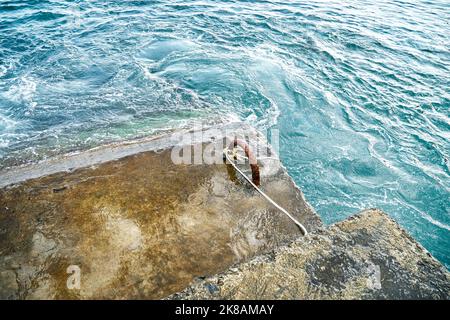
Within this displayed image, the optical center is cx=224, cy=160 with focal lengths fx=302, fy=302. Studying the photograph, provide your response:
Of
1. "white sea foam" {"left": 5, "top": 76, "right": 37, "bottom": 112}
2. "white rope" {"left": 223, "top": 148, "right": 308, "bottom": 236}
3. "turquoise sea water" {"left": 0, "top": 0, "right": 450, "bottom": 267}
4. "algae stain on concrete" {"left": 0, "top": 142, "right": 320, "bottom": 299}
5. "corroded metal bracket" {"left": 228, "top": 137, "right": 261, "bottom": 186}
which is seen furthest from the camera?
"white sea foam" {"left": 5, "top": 76, "right": 37, "bottom": 112}

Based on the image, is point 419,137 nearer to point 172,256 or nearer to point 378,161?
point 378,161

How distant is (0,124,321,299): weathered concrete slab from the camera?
2.17 meters

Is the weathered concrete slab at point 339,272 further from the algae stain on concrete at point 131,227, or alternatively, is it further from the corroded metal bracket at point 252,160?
the corroded metal bracket at point 252,160

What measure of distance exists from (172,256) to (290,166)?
3333 mm

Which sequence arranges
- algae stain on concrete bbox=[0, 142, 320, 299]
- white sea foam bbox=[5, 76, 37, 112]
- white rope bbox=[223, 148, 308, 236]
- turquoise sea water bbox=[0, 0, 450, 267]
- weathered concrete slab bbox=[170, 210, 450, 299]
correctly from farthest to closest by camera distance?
white sea foam bbox=[5, 76, 37, 112]
turquoise sea water bbox=[0, 0, 450, 267]
white rope bbox=[223, 148, 308, 236]
algae stain on concrete bbox=[0, 142, 320, 299]
weathered concrete slab bbox=[170, 210, 450, 299]

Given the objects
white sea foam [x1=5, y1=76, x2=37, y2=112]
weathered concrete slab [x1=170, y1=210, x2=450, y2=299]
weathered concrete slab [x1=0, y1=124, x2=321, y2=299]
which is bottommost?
white sea foam [x1=5, y1=76, x2=37, y2=112]

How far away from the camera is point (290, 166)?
5223mm

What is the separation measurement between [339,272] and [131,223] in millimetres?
1645

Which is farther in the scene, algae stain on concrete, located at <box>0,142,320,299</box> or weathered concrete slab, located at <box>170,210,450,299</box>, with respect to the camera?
algae stain on concrete, located at <box>0,142,320,299</box>

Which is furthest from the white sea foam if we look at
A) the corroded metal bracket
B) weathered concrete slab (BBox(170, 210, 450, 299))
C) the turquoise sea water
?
weathered concrete slab (BBox(170, 210, 450, 299))

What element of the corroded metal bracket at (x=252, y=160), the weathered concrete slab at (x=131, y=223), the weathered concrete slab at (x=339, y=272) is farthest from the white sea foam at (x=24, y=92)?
the weathered concrete slab at (x=339, y=272)

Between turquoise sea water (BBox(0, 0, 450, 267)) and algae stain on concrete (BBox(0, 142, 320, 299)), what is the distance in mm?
1652

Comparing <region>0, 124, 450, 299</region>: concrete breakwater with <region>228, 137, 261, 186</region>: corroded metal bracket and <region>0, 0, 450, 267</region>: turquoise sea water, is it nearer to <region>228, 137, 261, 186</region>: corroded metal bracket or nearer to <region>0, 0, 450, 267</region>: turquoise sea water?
<region>228, 137, 261, 186</region>: corroded metal bracket

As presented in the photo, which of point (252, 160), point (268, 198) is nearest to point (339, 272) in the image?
point (268, 198)
